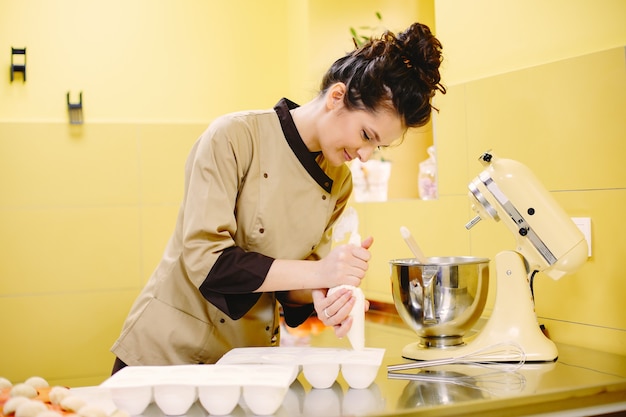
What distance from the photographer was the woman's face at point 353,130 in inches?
52.5

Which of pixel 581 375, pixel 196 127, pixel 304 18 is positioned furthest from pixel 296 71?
pixel 581 375

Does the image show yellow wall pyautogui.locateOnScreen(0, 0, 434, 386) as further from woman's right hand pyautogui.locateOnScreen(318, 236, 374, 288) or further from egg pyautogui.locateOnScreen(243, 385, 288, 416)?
egg pyautogui.locateOnScreen(243, 385, 288, 416)

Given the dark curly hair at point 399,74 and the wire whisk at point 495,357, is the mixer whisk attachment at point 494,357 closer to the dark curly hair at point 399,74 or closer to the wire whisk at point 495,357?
the wire whisk at point 495,357

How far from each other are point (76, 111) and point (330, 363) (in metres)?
1.90

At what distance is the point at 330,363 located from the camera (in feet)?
3.96

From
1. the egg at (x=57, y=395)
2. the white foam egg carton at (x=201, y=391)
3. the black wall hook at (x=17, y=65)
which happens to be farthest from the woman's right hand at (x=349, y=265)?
the black wall hook at (x=17, y=65)

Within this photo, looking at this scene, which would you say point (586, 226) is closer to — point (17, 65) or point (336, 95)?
point (336, 95)

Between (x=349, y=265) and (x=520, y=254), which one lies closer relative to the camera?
(x=349, y=265)

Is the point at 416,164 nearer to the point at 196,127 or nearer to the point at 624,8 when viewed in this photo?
the point at 196,127

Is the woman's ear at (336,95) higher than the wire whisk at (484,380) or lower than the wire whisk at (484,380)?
higher

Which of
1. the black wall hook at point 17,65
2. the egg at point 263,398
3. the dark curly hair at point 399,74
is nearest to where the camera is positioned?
the egg at point 263,398

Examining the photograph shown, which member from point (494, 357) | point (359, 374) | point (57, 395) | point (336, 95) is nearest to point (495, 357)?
point (494, 357)

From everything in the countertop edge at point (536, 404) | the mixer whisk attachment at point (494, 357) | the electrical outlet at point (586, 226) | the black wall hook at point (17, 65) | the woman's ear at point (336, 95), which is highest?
the black wall hook at point (17, 65)

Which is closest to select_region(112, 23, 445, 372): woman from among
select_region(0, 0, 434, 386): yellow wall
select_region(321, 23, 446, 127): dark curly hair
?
select_region(321, 23, 446, 127): dark curly hair
